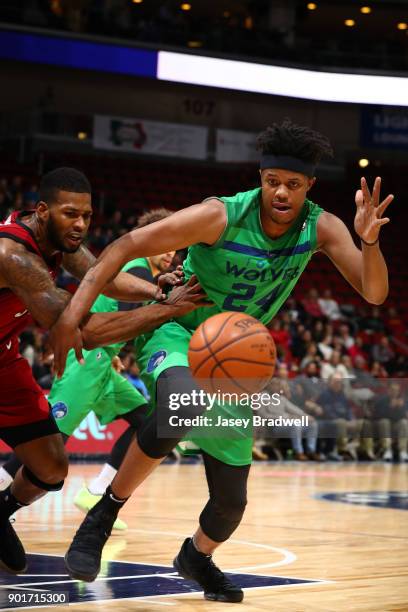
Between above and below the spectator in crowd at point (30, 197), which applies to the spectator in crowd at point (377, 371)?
below

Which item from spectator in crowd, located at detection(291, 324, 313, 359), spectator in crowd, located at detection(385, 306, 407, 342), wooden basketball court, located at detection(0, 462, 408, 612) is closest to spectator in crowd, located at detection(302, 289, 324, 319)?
spectator in crowd, located at detection(291, 324, 313, 359)

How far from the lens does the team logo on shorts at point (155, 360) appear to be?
4957 millimetres

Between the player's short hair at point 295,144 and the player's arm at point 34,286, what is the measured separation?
1192 millimetres

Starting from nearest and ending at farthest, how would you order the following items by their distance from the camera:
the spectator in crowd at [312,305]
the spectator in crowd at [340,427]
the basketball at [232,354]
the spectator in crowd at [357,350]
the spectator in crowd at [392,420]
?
Result: the basketball at [232,354], the spectator in crowd at [340,427], the spectator in crowd at [392,420], the spectator in crowd at [357,350], the spectator in crowd at [312,305]

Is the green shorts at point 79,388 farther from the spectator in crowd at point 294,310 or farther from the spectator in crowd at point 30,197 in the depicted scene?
the spectator in crowd at point 294,310

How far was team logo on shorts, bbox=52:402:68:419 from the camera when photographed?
723 centimetres

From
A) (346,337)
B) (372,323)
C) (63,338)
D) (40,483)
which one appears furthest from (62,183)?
(372,323)

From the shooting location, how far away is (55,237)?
4.76 m

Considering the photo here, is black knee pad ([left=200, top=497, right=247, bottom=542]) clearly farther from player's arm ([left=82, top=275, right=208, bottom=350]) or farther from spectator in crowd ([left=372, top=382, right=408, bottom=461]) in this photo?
spectator in crowd ([left=372, top=382, right=408, bottom=461])

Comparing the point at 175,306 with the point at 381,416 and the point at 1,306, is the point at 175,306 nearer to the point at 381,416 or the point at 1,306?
the point at 1,306

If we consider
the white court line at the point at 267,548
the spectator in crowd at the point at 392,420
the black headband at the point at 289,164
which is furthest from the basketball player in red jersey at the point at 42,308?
the spectator in crowd at the point at 392,420

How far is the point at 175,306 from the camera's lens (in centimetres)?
482

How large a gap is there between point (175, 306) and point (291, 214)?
2.27 ft

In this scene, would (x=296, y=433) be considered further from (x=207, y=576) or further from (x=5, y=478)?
(x=207, y=576)
